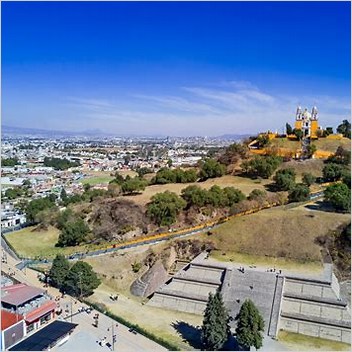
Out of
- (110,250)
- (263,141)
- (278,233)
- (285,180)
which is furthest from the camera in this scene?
(263,141)

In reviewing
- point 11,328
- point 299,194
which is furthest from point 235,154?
point 11,328

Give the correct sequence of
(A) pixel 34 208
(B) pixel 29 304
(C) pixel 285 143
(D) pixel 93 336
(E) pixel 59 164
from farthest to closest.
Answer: (E) pixel 59 164 → (C) pixel 285 143 → (A) pixel 34 208 → (B) pixel 29 304 → (D) pixel 93 336

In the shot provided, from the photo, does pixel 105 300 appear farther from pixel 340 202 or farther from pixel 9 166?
pixel 9 166

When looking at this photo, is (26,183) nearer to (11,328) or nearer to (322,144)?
(322,144)

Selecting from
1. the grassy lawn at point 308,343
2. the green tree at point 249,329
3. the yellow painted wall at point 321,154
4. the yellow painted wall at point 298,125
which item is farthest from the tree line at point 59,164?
the green tree at point 249,329

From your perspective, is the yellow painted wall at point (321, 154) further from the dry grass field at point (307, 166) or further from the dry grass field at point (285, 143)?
the dry grass field at point (285, 143)

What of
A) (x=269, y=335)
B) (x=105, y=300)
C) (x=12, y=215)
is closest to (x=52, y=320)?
(x=105, y=300)

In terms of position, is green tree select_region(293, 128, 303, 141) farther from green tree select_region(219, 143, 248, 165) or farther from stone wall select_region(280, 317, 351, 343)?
stone wall select_region(280, 317, 351, 343)
